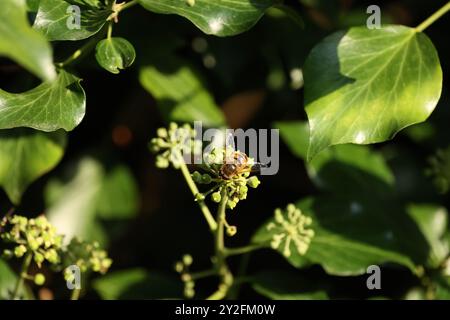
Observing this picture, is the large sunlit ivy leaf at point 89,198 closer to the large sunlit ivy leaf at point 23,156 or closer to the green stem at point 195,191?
the large sunlit ivy leaf at point 23,156

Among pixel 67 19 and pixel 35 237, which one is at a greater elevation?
pixel 67 19

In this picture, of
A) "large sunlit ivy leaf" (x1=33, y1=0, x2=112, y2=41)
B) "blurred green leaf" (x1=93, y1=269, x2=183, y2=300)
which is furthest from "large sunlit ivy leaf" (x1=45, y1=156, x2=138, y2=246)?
"large sunlit ivy leaf" (x1=33, y1=0, x2=112, y2=41)

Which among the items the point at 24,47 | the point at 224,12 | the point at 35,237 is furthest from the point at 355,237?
the point at 24,47

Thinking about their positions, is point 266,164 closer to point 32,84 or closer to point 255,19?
point 255,19

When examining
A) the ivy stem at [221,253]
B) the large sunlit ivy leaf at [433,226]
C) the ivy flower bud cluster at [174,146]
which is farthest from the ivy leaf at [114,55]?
the large sunlit ivy leaf at [433,226]

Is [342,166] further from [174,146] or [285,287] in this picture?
[174,146]

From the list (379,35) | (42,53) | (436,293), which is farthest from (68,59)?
(436,293)
